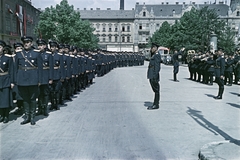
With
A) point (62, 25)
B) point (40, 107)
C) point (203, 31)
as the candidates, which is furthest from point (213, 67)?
point (203, 31)

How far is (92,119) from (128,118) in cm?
92

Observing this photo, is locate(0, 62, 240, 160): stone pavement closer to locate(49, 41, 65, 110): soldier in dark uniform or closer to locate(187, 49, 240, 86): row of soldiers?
locate(49, 41, 65, 110): soldier in dark uniform

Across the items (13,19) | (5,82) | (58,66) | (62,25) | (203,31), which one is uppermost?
(13,19)

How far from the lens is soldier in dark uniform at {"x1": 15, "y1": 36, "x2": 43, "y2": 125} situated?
7527mm

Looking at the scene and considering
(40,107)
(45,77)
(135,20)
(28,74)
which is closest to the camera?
(28,74)

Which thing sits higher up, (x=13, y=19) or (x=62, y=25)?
(x=13, y=19)

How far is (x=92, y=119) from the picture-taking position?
27.0ft

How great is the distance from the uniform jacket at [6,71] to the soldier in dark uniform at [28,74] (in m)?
0.42

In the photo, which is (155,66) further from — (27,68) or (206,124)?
(27,68)

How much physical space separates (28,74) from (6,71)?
793mm

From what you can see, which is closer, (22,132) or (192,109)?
(22,132)

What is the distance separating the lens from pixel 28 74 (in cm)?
754

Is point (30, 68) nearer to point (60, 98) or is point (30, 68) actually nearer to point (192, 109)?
point (60, 98)

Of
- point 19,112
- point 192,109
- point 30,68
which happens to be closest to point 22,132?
point 30,68
